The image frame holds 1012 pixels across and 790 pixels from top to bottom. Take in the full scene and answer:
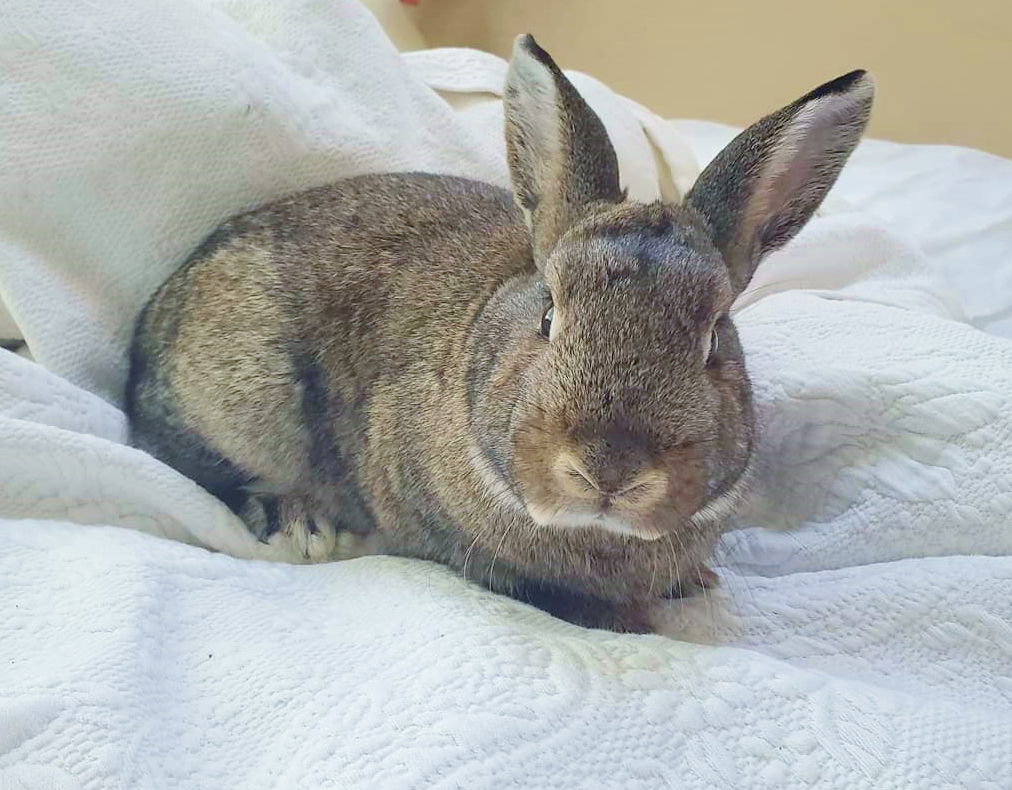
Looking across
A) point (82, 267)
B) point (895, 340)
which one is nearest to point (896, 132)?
point (895, 340)

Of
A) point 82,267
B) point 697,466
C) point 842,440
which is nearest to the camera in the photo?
point 697,466

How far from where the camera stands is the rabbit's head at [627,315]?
3.52 ft

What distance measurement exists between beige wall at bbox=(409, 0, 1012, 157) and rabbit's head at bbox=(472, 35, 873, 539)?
187 centimetres

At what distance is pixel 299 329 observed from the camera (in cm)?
165

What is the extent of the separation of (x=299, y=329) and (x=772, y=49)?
2219 mm

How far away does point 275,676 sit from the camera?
3.69 ft

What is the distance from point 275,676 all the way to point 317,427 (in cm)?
64

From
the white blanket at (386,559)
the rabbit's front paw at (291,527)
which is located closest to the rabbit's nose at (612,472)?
the white blanket at (386,559)

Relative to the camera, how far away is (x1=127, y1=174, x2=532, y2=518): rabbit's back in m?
1.62

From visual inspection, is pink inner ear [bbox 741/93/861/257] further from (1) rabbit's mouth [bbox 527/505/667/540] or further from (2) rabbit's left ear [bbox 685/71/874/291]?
(1) rabbit's mouth [bbox 527/505/667/540]

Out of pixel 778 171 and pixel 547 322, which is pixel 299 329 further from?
pixel 778 171

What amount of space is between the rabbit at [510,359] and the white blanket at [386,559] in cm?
10

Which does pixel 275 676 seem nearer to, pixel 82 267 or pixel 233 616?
pixel 233 616

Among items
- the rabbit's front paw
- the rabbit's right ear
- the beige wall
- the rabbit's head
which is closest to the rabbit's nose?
the rabbit's head
